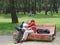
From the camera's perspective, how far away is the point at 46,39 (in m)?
11.0

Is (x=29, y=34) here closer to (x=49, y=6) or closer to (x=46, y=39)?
(x=46, y=39)

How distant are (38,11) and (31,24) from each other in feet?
176

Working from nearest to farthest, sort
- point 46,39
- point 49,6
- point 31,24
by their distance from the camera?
1. point 46,39
2. point 31,24
3. point 49,6

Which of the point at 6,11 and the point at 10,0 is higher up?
the point at 10,0

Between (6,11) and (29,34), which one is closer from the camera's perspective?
(29,34)

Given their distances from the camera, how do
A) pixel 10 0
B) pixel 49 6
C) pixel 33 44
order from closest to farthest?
1. pixel 33 44
2. pixel 10 0
3. pixel 49 6

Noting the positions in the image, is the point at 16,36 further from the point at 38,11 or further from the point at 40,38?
the point at 38,11

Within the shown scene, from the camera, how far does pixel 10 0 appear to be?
916 inches

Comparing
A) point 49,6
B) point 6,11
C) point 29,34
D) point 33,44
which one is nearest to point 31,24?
point 29,34

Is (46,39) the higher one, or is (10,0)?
(10,0)

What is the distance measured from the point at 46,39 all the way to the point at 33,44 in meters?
0.96

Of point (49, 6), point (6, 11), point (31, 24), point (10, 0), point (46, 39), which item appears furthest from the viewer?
point (49, 6)

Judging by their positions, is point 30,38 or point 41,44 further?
point 30,38

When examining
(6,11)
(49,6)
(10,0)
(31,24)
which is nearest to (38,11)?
(49,6)
